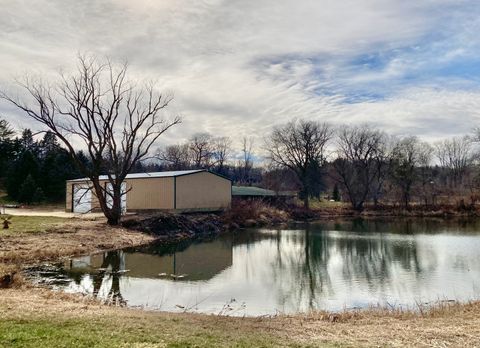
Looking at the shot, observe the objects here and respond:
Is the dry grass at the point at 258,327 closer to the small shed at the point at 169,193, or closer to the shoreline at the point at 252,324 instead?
the shoreline at the point at 252,324

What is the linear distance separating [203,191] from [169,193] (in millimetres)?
3525

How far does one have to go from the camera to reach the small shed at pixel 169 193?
31.7 meters

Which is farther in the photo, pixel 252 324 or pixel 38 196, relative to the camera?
pixel 38 196

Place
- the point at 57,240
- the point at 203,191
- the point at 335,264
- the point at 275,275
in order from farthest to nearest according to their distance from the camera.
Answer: the point at 203,191, the point at 57,240, the point at 335,264, the point at 275,275

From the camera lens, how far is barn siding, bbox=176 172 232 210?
3216 cm

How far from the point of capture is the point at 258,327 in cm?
705

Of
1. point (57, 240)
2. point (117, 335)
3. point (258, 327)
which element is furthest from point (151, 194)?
point (117, 335)

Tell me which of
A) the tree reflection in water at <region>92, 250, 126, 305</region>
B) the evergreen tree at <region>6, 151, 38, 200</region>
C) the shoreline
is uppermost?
the evergreen tree at <region>6, 151, 38, 200</region>

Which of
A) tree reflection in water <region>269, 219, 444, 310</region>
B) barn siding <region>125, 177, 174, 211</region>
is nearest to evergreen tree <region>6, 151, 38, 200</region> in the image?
barn siding <region>125, 177, 174, 211</region>

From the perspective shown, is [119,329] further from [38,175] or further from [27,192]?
[38,175]

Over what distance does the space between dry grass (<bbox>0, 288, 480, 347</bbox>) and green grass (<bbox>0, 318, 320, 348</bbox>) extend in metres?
0.01

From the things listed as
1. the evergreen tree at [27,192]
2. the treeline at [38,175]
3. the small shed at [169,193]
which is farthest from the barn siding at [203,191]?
the evergreen tree at [27,192]

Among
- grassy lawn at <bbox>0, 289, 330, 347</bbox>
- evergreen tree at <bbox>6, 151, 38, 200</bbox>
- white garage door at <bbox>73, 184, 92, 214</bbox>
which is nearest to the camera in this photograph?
grassy lawn at <bbox>0, 289, 330, 347</bbox>

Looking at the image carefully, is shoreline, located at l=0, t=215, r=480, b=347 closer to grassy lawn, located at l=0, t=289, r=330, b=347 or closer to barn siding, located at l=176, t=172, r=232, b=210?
grassy lawn, located at l=0, t=289, r=330, b=347
